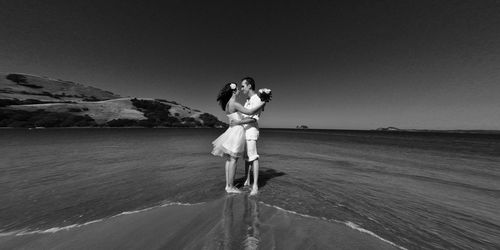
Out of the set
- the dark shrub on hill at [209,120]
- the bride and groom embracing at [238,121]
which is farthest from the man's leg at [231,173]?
the dark shrub on hill at [209,120]

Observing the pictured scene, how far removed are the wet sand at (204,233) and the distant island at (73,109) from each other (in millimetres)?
89782

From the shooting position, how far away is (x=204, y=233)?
3.55 metres

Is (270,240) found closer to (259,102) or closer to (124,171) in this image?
→ (259,102)

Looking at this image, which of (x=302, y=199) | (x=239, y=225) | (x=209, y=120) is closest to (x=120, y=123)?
(x=209, y=120)

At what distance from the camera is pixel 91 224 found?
3961 millimetres

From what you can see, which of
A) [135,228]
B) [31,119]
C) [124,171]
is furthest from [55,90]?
[135,228]

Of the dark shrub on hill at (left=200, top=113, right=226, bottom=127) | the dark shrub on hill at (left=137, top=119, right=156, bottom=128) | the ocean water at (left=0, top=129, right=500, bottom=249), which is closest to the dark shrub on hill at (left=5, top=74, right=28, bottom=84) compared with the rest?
the dark shrub on hill at (left=137, top=119, right=156, bottom=128)

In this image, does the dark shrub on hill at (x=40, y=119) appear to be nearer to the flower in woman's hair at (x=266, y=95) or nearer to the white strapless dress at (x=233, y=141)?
the white strapless dress at (x=233, y=141)

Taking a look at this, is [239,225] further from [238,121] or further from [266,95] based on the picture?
[266,95]

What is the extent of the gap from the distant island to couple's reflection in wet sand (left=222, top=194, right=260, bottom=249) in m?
91.4

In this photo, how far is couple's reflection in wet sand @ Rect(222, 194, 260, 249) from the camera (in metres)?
3.22

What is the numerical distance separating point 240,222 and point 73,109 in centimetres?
10130

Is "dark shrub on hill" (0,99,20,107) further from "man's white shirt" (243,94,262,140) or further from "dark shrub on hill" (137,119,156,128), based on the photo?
"man's white shirt" (243,94,262,140)

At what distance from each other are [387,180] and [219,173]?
27.1 ft
